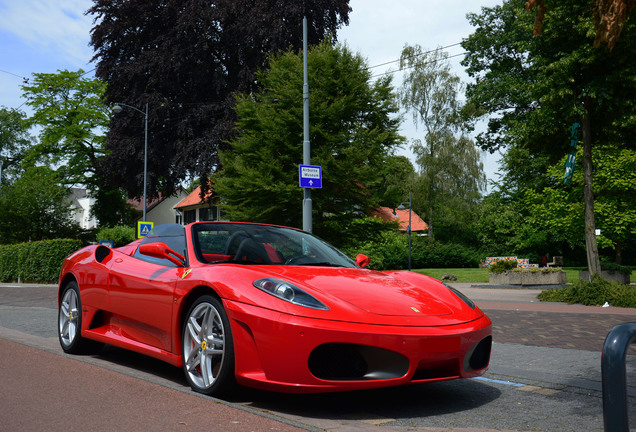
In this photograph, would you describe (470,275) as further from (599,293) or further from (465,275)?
(599,293)

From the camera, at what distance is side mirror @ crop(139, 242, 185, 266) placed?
4.78 m

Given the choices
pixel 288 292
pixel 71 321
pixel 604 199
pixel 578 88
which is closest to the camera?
pixel 288 292

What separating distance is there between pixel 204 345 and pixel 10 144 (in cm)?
6616

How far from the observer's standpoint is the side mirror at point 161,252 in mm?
4777

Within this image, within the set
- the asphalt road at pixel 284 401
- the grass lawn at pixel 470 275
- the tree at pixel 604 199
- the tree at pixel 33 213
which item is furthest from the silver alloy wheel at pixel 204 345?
the tree at pixel 604 199

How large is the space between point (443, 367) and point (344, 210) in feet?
59.0

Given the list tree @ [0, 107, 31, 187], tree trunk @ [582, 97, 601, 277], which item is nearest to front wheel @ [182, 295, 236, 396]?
tree trunk @ [582, 97, 601, 277]

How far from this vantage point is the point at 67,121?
42.8 meters

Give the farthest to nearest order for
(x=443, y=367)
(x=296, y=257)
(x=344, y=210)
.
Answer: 1. (x=344, y=210)
2. (x=296, y=257)
3. (x=443, y=367)

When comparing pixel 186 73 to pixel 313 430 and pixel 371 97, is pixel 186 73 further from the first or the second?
pixel 313 430

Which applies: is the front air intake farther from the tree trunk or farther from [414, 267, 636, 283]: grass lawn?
[414, 267, 636, 283]: grass lawn

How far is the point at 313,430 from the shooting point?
11.3 ft

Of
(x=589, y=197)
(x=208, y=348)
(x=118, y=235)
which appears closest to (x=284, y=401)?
(x=208, y=348)

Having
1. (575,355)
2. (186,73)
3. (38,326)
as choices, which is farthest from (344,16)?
(575,355)
